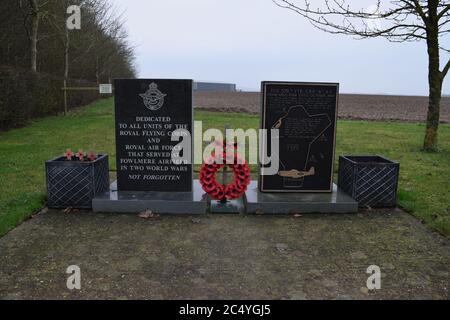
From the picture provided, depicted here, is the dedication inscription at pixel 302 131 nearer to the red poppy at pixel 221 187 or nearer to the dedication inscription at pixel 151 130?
the red poppy at pixel 221 187

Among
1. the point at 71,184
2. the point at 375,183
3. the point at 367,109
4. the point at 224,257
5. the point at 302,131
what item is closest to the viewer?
the point at 224,257

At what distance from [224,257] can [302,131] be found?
2.52m

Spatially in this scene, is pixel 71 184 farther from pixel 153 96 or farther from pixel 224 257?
pixel 224 257

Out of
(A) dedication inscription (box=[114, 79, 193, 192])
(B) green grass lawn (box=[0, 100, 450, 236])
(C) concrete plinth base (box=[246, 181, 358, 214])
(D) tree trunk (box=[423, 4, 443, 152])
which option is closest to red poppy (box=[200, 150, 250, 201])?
(C) concrete plinth base (box=[246, 181, 358, 214])

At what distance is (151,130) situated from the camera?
18.8ft

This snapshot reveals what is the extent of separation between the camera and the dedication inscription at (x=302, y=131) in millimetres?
5762

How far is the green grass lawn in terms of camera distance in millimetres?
5379

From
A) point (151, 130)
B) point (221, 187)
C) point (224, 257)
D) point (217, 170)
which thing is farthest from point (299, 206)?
point (151, 130)

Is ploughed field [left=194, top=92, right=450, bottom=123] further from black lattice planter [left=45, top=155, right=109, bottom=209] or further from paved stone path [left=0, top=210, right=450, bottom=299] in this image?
black lattice planter [left=45, top=155, right=109, bottom=209]

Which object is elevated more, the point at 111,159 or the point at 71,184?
the point at 71,184

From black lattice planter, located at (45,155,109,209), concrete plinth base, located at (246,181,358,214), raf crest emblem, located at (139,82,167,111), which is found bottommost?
concrete plinth base, located at (246,181,358,214)

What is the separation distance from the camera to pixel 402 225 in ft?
16.2

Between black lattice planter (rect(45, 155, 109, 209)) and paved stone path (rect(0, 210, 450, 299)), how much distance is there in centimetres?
17
